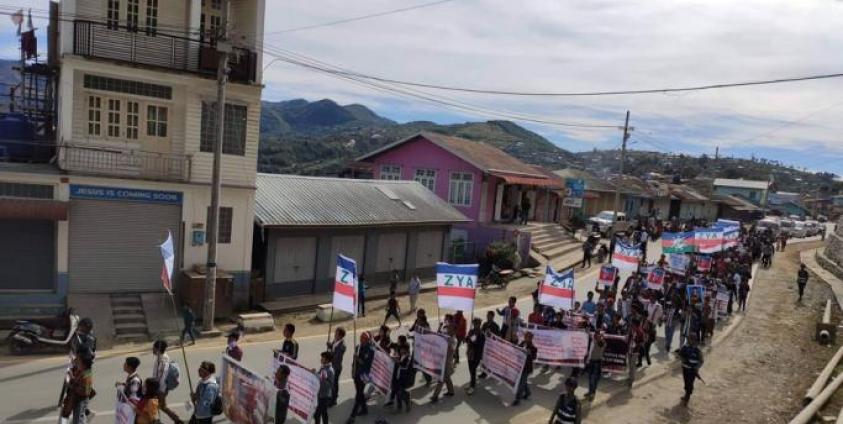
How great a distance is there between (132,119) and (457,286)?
1195 centimetres

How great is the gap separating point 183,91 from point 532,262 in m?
20.4

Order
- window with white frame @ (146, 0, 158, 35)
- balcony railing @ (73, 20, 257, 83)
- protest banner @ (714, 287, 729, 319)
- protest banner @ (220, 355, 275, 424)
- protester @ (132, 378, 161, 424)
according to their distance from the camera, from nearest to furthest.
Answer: protester @ (132, 378, 161, 424), protest banner @ (220, 355, 275, 424), balcony railing @ (73, 20, 257, 83), window with white frame @ (146, 0, 158, 35), protest banner @ (714, 287, 729, 319)

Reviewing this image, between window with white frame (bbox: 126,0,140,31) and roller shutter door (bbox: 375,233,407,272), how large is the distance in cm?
1222

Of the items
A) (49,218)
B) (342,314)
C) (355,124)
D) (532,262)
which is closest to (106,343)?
(49,218)

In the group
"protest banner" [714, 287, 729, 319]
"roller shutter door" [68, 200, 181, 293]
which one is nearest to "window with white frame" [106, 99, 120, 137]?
"roller shutter door" [68, 200, 181, 293]

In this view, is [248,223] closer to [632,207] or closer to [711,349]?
[711,349]

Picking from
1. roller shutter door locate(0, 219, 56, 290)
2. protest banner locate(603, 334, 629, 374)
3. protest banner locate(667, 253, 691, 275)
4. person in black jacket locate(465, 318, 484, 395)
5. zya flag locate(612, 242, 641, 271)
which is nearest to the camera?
person in black jacket locate(465, 318, 484, 395)

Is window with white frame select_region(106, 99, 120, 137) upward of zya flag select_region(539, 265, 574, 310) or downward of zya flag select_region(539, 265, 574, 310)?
upward

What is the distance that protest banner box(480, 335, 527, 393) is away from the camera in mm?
13430

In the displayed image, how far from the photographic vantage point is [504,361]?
13.9 meters

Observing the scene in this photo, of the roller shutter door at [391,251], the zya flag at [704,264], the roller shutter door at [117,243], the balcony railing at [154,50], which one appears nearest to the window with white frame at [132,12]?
the balcony railing at [154,50]

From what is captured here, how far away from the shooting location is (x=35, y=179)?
17.3m

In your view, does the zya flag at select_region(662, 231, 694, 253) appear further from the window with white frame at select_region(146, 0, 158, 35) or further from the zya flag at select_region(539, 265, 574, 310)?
the window with white frame at select_region(146, 0, 158, 35)

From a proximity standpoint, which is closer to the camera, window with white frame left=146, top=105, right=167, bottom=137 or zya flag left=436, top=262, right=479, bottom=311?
zya flag left=436, top=262, right=479, bottom=311
